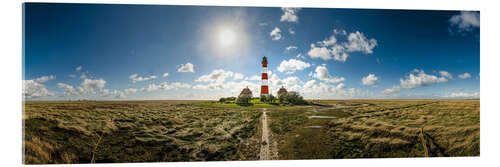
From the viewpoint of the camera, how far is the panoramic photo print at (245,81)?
10.0ft

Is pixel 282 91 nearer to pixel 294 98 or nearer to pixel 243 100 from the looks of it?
pixel 294 98

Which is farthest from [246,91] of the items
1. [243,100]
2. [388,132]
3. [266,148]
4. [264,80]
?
[388,132]

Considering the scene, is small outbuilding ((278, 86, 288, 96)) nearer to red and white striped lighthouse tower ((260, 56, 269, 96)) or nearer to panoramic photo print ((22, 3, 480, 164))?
panoramic photo print ((22, 3, 480, 164))

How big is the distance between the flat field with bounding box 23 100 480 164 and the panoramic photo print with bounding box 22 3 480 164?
0.07ft

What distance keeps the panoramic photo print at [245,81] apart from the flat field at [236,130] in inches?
0.8

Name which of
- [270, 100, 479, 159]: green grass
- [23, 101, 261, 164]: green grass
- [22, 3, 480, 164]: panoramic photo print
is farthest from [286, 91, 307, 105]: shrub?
[23, 101, 261, 164]: green grass

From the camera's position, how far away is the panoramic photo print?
3062 millimetres

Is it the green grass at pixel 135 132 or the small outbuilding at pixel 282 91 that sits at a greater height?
the small outbuilding at pixel 282 91

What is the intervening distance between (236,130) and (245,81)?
101cm

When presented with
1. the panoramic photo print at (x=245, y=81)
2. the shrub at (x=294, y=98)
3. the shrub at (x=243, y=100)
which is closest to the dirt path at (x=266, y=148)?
the panoramic photo print at (x=245, y=81)

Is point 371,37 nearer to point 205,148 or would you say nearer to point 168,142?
point 205,148

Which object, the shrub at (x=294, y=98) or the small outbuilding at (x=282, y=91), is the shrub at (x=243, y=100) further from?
the shrub at (x=294, y=98)

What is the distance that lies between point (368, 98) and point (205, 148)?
11.3 feet
